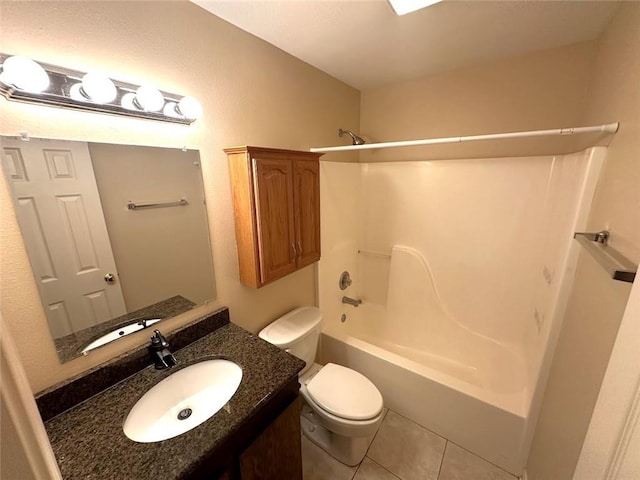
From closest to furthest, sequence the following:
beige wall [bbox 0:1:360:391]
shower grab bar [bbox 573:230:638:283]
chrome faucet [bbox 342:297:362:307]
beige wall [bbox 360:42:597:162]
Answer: shower grab bar [bbox 573:230:638:283], beige wall [bbox 0:1:360:391], beige wall [bbox 360:42:597:162], chrome faucet [bbox 342:297:362:307]

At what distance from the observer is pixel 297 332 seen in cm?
155

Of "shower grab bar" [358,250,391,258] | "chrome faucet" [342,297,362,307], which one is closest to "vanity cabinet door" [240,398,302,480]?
"chrome faucet" [342,297,362,307]

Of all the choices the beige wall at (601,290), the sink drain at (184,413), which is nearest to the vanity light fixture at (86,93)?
the sink drain at (184,413)

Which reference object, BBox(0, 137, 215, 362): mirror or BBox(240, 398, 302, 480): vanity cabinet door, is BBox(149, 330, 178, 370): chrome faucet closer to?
BBox(0, 137, 215, 362): mirror

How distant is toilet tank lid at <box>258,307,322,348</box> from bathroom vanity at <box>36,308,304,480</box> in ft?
0.80

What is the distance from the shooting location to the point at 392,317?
7.55ft

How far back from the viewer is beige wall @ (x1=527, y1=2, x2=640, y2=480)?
2.61 ft

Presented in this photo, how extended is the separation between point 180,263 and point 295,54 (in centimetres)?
137

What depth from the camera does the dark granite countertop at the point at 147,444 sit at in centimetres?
71

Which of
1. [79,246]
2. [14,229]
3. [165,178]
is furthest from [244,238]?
[14,229]

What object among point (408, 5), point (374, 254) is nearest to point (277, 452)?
point (374, 254)

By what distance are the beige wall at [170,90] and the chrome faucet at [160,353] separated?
67mm

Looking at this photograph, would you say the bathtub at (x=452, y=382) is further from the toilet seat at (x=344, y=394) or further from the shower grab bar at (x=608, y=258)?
the shower grab bar at (x=608, y=258)

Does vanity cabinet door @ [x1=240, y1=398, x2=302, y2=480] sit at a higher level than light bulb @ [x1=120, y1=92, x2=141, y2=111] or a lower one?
lower
